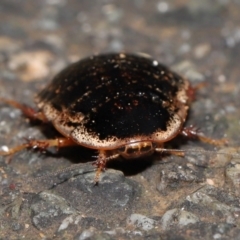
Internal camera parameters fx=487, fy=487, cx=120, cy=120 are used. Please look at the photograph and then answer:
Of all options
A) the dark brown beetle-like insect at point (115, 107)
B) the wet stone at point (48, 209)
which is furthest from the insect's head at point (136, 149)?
the wet stone at point (48, 209)

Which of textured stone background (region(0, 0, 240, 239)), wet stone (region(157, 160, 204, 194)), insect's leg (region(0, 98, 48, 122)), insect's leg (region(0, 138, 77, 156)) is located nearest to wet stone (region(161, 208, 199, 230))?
Answer: textured stone background (region(0, 0, 240, 239))

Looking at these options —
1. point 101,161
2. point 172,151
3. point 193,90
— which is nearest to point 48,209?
point 101,161

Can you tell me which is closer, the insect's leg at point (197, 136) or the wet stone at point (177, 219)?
the wet stone at point (177, 219)

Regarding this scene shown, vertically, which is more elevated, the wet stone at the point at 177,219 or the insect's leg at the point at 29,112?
the insect's leg at the point at 29,112

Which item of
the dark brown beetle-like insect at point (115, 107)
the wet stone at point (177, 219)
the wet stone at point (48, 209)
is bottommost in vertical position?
the wet stone at point (48, 209)

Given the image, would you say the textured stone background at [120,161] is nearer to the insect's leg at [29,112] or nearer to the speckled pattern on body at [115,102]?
the insect's leg at [29,112]

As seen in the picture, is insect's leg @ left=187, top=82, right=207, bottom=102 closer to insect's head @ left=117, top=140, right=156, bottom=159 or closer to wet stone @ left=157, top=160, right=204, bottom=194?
wet stone @ left=157, top=160, right=204, bottom=194

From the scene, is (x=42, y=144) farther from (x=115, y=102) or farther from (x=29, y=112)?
(x=115, y=102)
